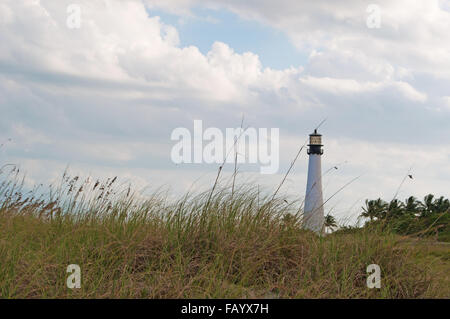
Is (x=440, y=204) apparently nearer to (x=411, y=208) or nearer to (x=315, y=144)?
(x=315, y=144)

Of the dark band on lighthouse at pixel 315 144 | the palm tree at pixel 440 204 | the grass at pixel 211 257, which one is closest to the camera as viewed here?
the grass at pixel 211 257

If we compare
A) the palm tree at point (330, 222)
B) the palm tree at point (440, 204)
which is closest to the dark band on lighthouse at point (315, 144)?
the palm tree at point (440, 204)

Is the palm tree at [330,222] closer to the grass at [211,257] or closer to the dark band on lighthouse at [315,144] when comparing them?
the grass at [211,257]

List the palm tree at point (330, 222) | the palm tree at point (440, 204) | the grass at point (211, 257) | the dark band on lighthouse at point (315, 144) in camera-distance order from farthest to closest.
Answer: the palm tree at point (440, 204), the dark band on lighthouse at point (315, 144), the palm tree at point (330, 222), the grass at point (211, 257)

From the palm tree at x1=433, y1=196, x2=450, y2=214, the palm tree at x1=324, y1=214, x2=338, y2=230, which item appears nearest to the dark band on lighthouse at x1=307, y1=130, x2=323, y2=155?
the palm tree at x1=433, y1=196, x2=450, y2=214

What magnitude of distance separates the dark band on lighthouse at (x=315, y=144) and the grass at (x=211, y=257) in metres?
A: 13.4

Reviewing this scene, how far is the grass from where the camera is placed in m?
4.76

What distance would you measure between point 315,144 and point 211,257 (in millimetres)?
14943

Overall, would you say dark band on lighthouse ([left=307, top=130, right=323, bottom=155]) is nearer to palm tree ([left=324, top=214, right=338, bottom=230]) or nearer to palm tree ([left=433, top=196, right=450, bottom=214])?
palm tree ([left=433, top=196, right=450, bottom=214])

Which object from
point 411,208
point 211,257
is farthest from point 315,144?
point 211,257

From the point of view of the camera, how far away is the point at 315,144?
19703 millimetres

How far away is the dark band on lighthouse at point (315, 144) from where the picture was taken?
1958cm

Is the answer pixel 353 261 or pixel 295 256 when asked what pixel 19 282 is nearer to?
pixel 295 256
